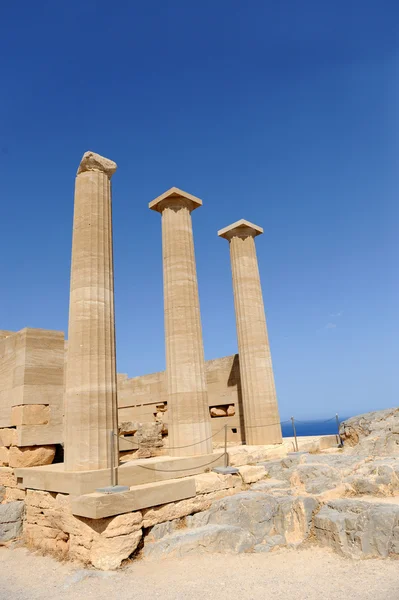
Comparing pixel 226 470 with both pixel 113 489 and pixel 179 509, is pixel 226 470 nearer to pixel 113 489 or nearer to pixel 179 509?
pixel 179 509

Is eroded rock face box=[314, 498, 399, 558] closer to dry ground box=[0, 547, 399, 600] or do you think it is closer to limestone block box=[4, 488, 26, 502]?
dry ground box=[0, 547, 399, 600]

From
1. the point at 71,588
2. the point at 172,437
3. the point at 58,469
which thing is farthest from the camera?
the point at 172,437

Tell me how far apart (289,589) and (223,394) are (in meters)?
12.3

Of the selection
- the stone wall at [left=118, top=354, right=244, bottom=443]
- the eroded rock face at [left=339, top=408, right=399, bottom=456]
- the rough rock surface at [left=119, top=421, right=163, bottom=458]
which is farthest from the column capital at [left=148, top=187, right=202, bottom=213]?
the eroded rock face at [left=339, top=408, right=399, bottom=456]

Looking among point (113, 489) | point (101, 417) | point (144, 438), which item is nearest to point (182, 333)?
point (144, 438)

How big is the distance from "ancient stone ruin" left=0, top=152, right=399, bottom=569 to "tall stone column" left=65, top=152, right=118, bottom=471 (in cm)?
3

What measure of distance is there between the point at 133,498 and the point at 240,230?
41.7 ft

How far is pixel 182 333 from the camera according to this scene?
1393 centimetres

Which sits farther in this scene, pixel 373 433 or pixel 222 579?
pixel 373 433

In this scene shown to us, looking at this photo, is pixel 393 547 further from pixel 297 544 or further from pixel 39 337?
pixel 39 337

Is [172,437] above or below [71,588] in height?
above

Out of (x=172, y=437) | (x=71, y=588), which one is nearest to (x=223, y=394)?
(x=172, y=437)

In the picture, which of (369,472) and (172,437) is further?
(172,437)

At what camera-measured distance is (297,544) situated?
8055 mm
